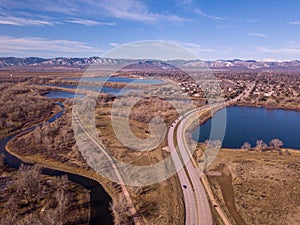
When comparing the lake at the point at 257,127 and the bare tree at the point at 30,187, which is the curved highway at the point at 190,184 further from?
the bare tree at the point at 30,187

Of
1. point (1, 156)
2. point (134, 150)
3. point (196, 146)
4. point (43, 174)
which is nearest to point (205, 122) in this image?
point (196, 146)

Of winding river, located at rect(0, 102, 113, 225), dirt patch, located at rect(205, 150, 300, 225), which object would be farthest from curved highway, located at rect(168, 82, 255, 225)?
winding river, located at rect(0, 102, 113, 225)

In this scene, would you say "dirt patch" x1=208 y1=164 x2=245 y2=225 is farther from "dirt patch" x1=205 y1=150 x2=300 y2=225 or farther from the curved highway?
the curved highway

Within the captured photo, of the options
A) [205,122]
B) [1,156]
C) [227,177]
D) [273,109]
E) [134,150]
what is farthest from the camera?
[273,109]

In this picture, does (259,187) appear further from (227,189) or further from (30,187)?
(30,187)

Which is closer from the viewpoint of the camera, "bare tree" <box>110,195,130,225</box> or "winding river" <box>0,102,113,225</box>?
"bare tree" <box>110,195,130,225</box>

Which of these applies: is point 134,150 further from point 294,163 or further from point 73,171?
point 294,163

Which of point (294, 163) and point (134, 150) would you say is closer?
point (294, 163)

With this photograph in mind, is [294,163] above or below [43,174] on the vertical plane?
above

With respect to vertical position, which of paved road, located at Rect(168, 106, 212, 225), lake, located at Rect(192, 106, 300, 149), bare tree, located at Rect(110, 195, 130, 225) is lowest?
bare tree, located at Rect(110, 195, 130, 225)
